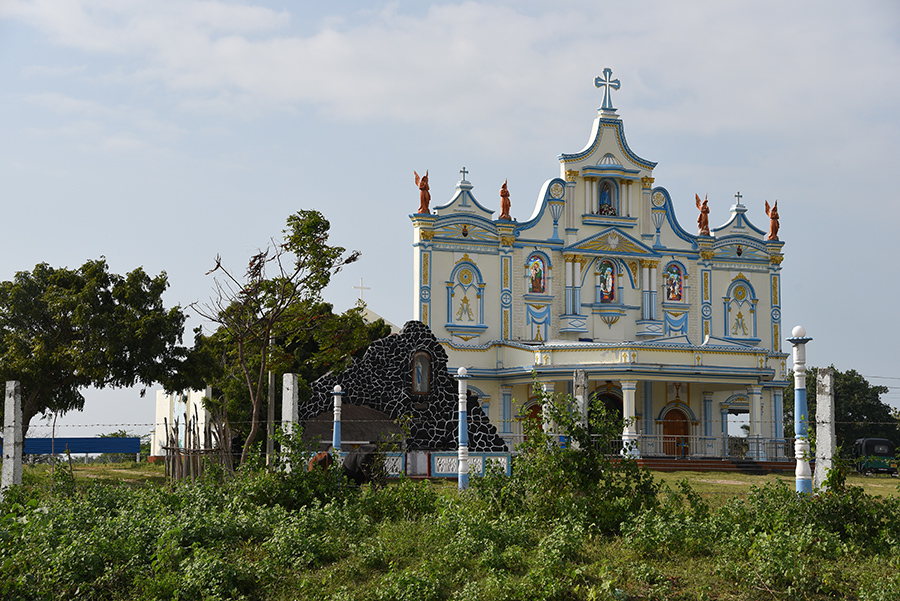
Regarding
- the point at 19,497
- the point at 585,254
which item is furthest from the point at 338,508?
the point at 585,254

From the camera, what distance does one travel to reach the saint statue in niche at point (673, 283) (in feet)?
129

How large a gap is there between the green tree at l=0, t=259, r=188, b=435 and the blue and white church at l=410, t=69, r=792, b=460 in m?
11.2

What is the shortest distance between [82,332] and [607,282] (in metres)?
19.4

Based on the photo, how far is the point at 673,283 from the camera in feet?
130

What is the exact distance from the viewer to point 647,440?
36312 millimetres

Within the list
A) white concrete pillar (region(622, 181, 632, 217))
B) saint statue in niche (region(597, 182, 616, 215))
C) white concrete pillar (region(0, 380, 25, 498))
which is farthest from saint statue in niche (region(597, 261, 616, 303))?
white concrete pillar (region(0, 380, 25, 498))

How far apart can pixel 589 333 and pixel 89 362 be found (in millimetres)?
18598

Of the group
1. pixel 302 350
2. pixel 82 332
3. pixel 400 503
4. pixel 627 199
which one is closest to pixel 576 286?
pixel 627 199

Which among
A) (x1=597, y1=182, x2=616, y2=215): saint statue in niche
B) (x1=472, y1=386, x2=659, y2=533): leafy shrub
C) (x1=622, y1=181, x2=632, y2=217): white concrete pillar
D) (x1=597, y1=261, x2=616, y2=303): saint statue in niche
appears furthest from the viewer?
(x1=622, y1=181, x2=632, y2=217): white concrete pillar

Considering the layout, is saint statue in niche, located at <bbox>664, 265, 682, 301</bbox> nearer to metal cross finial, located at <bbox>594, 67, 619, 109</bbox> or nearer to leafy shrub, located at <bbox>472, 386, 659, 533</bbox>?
metal cross finial, located at <bbox>594, 67, 619, 109</bbox>

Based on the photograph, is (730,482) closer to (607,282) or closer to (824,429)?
(824,429)

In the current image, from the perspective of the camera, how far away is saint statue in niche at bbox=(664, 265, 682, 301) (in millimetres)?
39406

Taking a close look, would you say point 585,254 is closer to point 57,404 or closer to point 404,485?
point 57,404

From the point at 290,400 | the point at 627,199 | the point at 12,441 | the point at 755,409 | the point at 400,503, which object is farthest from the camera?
the point at 627,199
